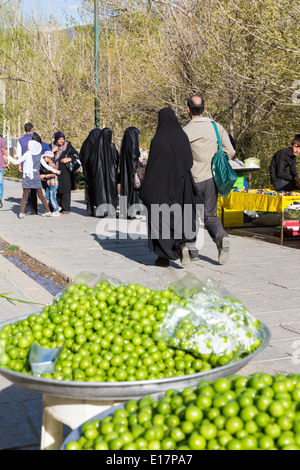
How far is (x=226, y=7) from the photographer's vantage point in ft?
44.2

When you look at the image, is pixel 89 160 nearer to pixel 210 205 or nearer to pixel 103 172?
pixel 103 172

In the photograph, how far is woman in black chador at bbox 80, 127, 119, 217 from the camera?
1408 cm

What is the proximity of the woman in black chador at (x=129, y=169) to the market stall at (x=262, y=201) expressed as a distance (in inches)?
109

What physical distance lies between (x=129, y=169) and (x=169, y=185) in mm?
6136

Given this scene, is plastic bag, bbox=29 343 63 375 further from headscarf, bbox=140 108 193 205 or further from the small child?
the small child

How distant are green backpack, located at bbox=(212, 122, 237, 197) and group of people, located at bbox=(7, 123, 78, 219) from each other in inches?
264

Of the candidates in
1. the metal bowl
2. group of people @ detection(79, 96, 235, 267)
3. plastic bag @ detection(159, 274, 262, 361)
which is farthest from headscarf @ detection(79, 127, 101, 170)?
the metal bowl

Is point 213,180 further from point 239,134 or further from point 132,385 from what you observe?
point 239,134

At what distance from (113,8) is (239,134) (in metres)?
6.91

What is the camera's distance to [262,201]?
9961 millimetres

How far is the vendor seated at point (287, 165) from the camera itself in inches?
422

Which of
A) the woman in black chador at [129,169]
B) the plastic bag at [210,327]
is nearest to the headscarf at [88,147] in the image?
the woman in black chador at [129,169]

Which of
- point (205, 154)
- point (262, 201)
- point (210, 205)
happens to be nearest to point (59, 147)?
point (262, 201)
